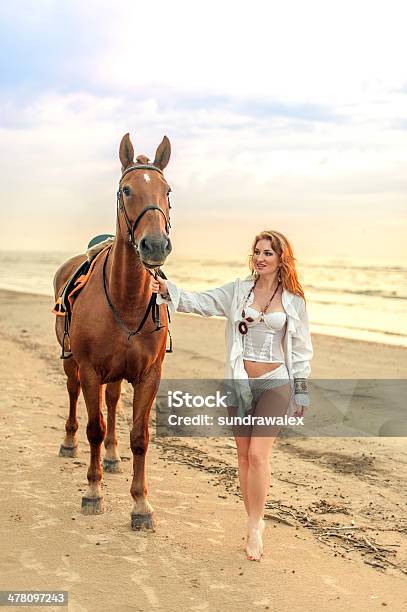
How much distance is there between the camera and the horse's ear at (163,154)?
4.92 metres

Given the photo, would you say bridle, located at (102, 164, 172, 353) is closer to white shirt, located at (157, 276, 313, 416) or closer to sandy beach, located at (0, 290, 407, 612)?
white shirt, located at (157, 276, 313, 416)

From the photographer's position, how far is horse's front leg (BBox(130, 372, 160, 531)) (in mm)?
4918

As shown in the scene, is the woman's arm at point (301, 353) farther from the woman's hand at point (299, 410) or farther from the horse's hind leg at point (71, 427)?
the horse's hind leg at point (71, 427)

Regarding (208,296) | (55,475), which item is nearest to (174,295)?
(208,296)

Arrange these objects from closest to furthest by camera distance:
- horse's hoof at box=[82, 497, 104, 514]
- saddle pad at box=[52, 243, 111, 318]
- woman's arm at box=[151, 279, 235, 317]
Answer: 1. woman's arm at box=[151, 279, 235, 317]
2. horse's hoof at box=[82, 497, 104, 514]
3. saddle pad at box=[52, 243, 111, 318]

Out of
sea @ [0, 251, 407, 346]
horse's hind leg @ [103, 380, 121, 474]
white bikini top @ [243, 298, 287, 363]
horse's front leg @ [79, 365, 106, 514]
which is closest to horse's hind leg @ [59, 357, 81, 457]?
horse's hind leg @ [103, 380, 121, 474]

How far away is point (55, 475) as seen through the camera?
19.5ft

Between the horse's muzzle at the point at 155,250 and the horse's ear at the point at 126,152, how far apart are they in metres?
0.91

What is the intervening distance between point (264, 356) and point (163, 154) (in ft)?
5.56

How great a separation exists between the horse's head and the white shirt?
490 millimetres

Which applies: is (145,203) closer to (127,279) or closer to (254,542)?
(127,279)

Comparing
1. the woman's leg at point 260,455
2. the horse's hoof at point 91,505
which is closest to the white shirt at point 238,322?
the woman's leg at point 260,455

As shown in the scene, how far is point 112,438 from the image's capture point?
632 centimetres

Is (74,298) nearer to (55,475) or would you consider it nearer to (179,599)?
(55,475)
